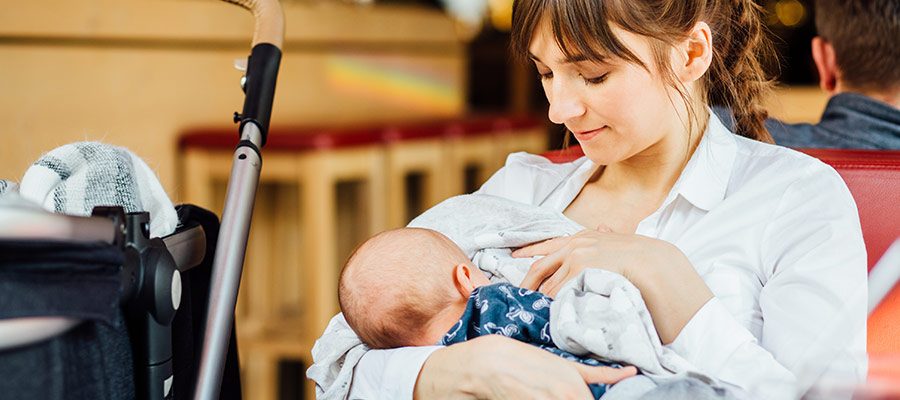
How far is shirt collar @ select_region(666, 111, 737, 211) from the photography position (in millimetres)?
1487

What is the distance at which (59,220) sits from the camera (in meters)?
0.97

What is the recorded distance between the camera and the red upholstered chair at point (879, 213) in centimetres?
151

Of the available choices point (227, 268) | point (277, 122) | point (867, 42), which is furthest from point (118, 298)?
point (277, 122)

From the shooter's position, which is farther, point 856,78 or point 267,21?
point 856,78

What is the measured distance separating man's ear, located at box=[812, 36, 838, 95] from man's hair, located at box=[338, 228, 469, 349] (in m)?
1.18

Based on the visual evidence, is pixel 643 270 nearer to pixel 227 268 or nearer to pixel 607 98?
pixel 607 98

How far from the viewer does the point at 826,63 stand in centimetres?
224

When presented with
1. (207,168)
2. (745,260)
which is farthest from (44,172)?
(207,168)

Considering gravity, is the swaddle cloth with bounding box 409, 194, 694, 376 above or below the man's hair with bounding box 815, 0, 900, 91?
below

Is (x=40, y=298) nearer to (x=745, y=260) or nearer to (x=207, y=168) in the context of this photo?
(x=745, y=260)

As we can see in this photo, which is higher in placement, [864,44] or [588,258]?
[864,44]

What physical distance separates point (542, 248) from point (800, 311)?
0.36 metres

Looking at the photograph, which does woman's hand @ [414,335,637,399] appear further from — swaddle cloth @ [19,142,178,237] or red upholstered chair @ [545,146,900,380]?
red upholstered chair @ [545,146,900,380]

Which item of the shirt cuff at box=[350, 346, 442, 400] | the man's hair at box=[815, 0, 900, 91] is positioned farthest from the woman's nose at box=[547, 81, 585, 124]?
the man's hair at box=[815, 0, 900, 91]
